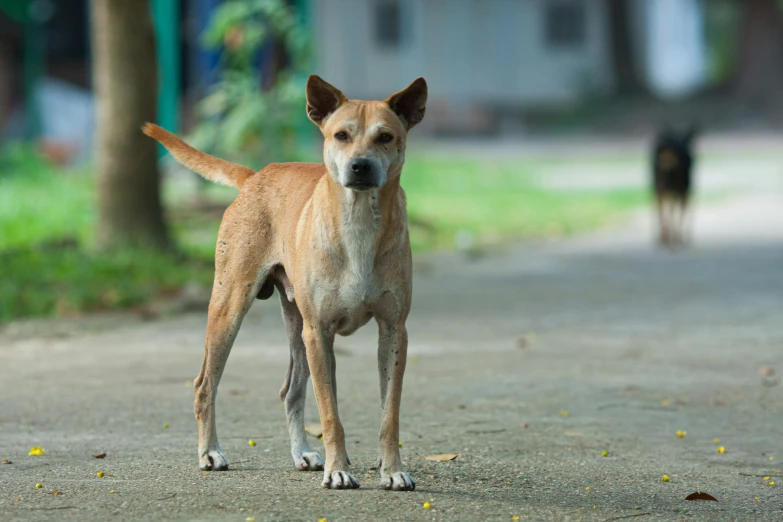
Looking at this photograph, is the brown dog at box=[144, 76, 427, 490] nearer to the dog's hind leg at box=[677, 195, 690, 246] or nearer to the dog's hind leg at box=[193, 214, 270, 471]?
the dog's hind leg at box=[193, 214, 270, 471]

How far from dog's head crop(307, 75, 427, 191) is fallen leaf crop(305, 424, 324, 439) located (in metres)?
1.74

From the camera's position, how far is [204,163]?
5848 millimetres

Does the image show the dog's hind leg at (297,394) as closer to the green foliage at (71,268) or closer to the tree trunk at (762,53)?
the green foliage at (71,268)

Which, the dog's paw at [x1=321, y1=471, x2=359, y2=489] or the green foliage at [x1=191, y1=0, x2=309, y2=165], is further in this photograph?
the green foliage at [x1=191, y1=0, x2=309, y2=165]

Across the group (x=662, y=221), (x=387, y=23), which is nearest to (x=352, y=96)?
(x=387, y=23)

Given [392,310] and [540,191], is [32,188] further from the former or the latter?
[392,310]

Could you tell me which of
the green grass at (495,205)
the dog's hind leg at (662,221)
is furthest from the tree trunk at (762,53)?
the dog's hind leg at (662,221)

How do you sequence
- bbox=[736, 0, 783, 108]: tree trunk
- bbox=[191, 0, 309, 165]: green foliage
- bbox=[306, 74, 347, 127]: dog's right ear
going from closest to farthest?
bbox=[306, 74, 347, 127]: dog's right ear < bbox=[191, 0, 309, 165]: green foliage < bbox=[736, 0, 783, 108]: tree trunk

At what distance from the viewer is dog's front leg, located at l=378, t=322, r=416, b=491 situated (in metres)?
4.84

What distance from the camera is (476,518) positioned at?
446cm

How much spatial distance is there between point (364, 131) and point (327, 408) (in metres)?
1.15

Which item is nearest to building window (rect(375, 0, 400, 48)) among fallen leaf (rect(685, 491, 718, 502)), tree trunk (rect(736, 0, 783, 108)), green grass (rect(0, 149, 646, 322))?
tree trunk (rect(736, 0, 783, 108))

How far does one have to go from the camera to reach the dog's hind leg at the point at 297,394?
17.3ft

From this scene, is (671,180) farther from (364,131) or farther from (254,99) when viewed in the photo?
(364,131)
